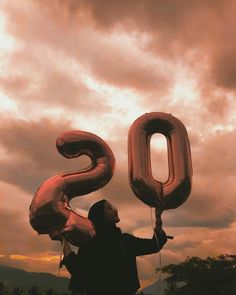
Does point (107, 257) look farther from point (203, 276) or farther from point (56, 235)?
point (203, 276)

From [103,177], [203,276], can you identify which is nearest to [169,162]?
[103,177]

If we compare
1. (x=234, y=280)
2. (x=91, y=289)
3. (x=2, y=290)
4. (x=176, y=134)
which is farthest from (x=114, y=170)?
(x=2, y=290)

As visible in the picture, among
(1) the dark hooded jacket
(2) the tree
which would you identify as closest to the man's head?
(1) the dark hooded jacket

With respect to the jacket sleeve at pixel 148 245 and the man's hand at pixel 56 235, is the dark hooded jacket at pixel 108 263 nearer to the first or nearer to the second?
the jacket sleeve at pixel 148 245

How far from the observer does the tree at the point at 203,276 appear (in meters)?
41.4

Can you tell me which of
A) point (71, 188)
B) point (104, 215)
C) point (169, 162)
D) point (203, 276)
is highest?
point (203, 276)

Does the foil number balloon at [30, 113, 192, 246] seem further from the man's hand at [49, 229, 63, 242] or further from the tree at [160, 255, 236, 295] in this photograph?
the tree at [160, 255, 236, 295]

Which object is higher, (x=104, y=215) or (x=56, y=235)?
(x=104, y=215)

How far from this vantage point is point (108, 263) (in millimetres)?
5543

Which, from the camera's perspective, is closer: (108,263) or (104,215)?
(108,263)

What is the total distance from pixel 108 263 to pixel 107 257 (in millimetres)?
75

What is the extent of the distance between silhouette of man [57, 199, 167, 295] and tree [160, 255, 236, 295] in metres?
36.9

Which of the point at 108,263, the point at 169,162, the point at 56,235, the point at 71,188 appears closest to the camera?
the point at 108,263

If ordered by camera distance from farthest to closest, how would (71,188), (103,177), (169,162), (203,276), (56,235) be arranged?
(203,276), (169,162), (103,177), (71,188), (56,235)
